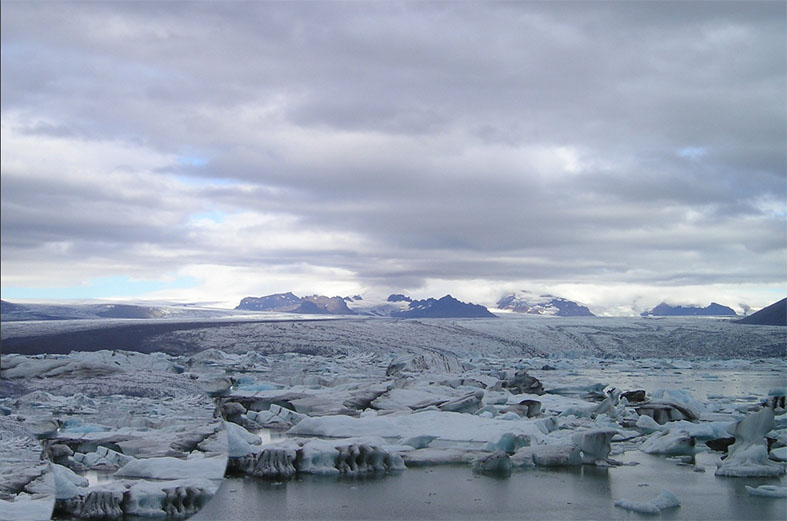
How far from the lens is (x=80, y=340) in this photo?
971 inches

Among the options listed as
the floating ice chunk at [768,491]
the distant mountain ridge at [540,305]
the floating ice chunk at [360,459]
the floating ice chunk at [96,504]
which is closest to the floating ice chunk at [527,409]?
the floating ice chunk at [360,459]

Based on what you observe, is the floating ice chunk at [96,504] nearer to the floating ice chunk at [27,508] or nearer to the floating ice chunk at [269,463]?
the floating ice chunk at [27,508]

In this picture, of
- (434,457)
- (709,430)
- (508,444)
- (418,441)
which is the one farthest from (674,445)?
(418,441)

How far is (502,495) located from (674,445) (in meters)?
2.92

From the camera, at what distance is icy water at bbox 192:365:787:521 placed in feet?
18.5

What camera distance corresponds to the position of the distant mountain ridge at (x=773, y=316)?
2418 centimetres

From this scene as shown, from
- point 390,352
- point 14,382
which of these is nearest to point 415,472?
point 14,382

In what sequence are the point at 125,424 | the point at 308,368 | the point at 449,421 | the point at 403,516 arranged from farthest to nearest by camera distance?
the point at 308,368, the point at 449,421, the point at 125,424, the point at 403,516

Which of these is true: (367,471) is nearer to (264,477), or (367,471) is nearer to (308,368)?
(264,477)

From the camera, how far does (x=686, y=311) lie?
76188 mm

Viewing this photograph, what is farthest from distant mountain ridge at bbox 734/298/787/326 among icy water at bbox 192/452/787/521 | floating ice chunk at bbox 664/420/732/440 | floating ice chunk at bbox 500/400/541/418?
icy water at bbox 192/452/787/521

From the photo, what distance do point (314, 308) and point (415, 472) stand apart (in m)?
71.7

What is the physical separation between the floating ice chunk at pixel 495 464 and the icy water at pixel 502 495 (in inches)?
3.9

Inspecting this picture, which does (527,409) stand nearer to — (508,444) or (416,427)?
(416,427)
